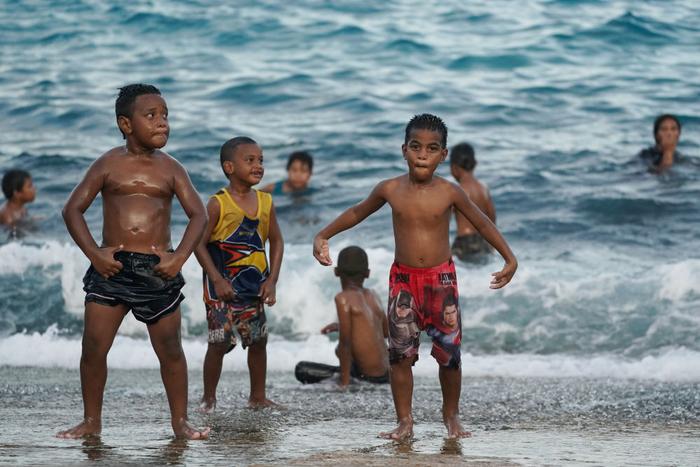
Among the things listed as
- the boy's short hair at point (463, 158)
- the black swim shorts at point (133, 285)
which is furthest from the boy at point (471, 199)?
the black swim shorts at point (133, 285)

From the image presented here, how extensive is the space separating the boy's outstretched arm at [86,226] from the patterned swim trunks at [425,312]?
51.1 inches

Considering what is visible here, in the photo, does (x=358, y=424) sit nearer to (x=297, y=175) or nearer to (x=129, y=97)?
(x=129, y=97)

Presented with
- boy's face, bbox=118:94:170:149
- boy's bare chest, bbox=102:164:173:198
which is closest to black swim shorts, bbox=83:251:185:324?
boy's bare chest, bbox=102:164:173:198

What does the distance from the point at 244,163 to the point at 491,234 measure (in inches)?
63.1

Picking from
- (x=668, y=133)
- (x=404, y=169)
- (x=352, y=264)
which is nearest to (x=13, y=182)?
(x=404, y=169)

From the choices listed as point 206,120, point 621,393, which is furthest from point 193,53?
point 621,393

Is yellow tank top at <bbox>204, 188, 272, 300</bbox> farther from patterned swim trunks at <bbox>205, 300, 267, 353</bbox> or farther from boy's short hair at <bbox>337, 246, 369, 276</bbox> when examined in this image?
boy's short hair at <bbox>337, 246, 369, 276</bbox>

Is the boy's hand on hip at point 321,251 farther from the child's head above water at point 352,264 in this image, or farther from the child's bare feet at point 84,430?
the child's head above water at point 352,264

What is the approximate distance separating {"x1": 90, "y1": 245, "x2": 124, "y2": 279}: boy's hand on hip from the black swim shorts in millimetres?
51

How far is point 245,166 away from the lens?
6.18 meters

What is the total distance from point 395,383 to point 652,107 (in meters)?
13.0

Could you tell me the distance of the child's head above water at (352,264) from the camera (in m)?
7.15

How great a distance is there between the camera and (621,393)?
6.67 meters

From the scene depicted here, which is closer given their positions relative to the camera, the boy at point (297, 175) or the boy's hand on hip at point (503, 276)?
the boy's hand on hip at point (503, 276)
